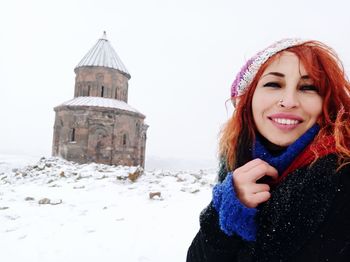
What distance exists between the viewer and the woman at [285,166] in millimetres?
1194

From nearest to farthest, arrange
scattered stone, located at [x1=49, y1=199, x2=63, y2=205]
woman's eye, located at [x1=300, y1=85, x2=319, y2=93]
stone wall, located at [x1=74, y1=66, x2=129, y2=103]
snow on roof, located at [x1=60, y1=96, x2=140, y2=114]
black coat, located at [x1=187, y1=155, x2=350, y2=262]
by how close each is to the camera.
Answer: black coat, located at [x1=187, y1=155, x2=350, y2=262], woman's eye, located at [x1=300, y1=85, x2=319, y2=93], scattered stone, located at [x1=49, y1=199, x2=63, y2=205], snow on roof, located at [x1=60, y1=96, x2=140, y2=114], stone wall, located at [x1=74, y1=66, x2=129, y2=103]

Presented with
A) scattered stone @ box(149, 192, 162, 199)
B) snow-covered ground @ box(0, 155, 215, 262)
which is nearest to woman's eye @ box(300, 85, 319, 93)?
snow-covered ground @ box(0, 155, 215, 262)

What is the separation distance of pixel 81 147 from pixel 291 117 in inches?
852

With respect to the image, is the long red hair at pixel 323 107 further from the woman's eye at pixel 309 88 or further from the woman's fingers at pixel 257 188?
the woman's fingers at pixel 257 188

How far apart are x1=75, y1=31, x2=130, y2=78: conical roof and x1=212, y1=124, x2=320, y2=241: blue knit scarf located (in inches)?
939

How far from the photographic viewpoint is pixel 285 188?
1280mm

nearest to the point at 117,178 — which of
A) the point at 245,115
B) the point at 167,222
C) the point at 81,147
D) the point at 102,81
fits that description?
the point at 167,222

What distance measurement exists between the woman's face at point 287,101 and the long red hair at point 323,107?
35 millimetres

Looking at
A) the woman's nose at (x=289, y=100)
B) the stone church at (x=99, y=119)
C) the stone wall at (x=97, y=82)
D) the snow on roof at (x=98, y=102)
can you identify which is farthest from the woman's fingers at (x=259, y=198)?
the stone wall at (x=97, y=82)

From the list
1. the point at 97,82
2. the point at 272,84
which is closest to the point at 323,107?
the point at 272,84

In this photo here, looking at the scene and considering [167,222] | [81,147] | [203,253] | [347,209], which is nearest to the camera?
[347,209]

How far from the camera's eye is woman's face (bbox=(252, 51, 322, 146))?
1.50 metres

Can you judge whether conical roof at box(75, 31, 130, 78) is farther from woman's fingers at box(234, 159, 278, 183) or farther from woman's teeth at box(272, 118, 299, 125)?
woman's fingers at box(234, 159, 278, 183)

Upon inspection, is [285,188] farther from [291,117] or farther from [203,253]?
[203,253]
